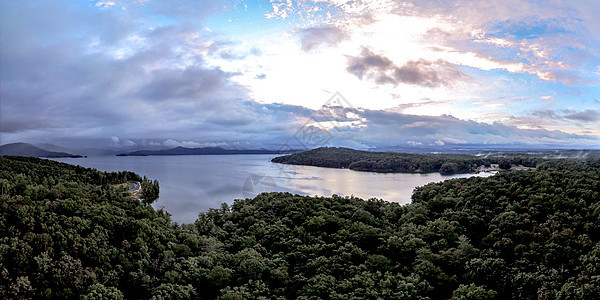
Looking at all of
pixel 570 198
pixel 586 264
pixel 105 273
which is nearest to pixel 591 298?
pixel 586 264

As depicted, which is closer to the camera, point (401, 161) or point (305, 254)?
point (305, 254)

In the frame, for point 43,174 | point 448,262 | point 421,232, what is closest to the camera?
point 448,262

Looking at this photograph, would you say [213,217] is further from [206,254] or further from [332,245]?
[332,245]

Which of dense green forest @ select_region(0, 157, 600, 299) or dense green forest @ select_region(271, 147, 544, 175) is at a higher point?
dense green forest @ select_region(271, 147, 544, 175)

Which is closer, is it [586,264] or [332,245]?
[586,264]

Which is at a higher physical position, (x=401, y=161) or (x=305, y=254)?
(x=401, y=161)
